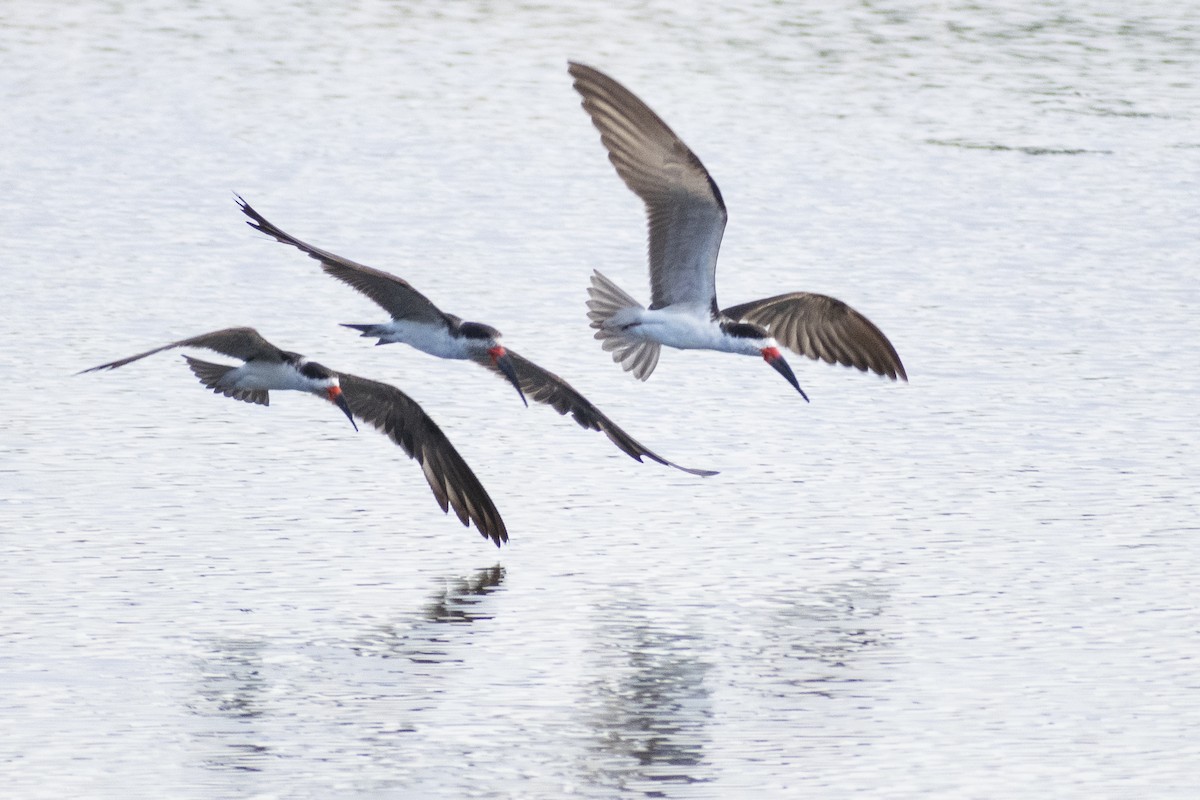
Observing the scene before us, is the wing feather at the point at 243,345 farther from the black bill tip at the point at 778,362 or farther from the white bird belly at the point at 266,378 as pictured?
the black bill tip at the point at 778,362

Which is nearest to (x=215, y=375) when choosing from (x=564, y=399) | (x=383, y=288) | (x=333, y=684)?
(x=383, y=288)

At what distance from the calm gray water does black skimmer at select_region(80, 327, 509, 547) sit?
19cm

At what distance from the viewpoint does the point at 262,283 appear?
15945 millimetres

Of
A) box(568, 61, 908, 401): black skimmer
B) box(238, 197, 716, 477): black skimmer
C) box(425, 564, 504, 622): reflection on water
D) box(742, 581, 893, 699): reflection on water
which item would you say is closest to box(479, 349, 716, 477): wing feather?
box(238, 197, 716, 477): black skimmer

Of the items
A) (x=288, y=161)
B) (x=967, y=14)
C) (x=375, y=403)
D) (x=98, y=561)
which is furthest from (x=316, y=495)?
(x=967, y=14)

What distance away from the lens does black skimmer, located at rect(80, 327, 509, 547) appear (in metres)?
10.6

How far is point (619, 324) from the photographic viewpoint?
11578 mm

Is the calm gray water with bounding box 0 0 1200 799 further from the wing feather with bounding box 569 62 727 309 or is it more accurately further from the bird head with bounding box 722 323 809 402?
the wing feather with bounding box 569 62 727 309

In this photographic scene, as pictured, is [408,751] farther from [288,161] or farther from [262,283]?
[288,161]

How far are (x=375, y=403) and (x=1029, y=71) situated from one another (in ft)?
52.1

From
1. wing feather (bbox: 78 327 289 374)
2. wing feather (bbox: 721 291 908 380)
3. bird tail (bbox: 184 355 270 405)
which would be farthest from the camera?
wing feather (bbox: 721 291 908 380)

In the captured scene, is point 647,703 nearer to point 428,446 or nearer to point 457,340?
point 428,446

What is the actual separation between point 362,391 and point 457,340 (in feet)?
2.15

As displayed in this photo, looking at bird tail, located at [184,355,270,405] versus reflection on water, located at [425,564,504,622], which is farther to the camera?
bird tail, located at [184,355,270,405]
